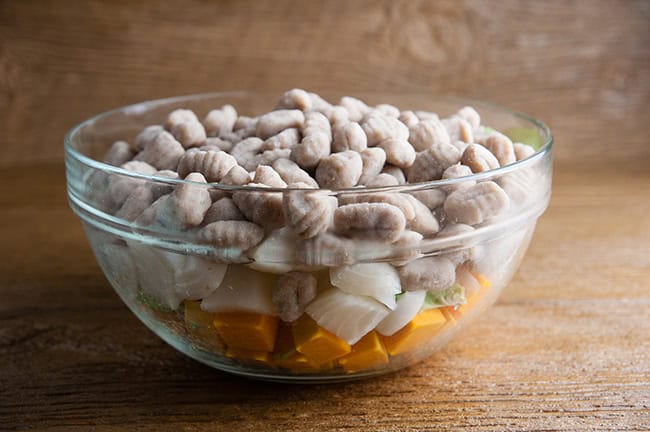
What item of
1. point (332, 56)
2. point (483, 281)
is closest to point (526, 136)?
point (483, 281)

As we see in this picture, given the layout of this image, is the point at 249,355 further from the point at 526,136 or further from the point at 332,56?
the point at 332,56

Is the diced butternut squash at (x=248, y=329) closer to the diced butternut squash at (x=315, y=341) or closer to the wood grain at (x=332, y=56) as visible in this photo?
the diced butternut squash at (x=315, y=341)

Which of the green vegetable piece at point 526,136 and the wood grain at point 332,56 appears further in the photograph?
the wood grain at point 332,56

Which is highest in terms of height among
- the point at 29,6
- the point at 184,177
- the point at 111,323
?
the point at 184,177

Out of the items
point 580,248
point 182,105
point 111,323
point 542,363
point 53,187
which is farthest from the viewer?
point 53,187

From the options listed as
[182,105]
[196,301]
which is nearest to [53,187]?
[182,105]

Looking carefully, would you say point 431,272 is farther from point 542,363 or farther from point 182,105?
point 182,105

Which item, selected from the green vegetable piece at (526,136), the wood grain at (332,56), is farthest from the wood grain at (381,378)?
the wood grain at (332,56)
